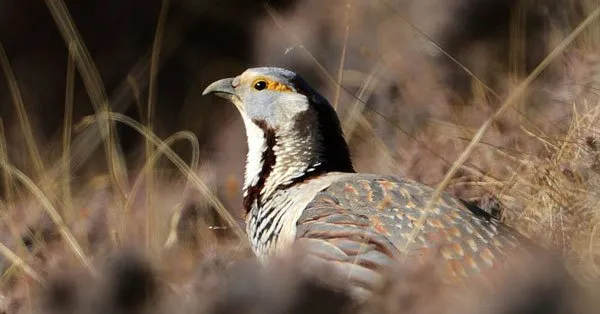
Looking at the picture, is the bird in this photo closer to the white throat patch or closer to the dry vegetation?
the white throat patch

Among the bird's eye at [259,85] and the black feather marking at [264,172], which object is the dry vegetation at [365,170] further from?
the bird's eye at [259,85]

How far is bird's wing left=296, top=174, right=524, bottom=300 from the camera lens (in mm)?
4383

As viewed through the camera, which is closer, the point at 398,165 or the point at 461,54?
the point at 398,165

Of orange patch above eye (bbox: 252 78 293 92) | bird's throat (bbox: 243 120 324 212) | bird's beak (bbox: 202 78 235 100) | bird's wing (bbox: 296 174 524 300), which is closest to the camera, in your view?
bird's wing (bbox: 296 174 524 300)

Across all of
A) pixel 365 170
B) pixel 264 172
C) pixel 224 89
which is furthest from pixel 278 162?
pixel 365 170

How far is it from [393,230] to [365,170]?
7.56 ft

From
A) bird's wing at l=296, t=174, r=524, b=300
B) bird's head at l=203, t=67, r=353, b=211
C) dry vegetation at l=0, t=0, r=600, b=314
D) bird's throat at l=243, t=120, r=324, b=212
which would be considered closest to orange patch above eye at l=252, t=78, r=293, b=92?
bird's head at l=203, t=67, r=353, b=211

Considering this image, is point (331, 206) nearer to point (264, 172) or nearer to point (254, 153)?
point (264, 172)

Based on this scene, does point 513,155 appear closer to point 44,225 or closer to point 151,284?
point 44,225

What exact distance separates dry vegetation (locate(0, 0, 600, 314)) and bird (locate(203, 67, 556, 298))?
21 cm

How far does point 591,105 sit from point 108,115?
200 cm

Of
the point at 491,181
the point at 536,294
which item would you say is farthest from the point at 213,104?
the point at 536,294

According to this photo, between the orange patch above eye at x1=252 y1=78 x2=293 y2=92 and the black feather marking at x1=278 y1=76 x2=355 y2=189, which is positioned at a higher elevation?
the orange patch above eye at x1=252 y1=78 x2=293 y2=92

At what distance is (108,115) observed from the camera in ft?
18.8
